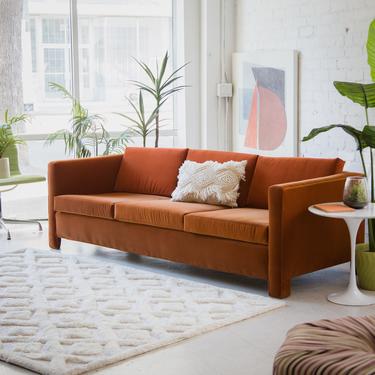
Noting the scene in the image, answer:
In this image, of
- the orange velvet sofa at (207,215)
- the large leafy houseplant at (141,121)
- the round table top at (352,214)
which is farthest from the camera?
the large leafy houseplant at (141,121)

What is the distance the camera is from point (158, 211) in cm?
552

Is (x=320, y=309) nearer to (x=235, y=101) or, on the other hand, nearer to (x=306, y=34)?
(x=306, y=34)

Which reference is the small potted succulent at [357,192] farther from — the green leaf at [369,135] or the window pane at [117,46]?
the window pane at [117,46]

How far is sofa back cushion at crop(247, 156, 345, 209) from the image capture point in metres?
5.36

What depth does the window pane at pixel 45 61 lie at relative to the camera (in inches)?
307

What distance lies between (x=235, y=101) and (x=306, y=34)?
4.13ft

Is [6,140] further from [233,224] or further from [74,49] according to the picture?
[233,224]

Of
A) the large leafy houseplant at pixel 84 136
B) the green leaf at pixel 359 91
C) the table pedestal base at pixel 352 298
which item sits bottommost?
the table pedestal base at pixel 352 298

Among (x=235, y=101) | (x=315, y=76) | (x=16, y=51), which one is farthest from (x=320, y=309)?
(x=16, y=51)

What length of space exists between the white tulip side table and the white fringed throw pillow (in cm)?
92

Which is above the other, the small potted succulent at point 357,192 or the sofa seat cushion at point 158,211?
the small potted succulent at point 357,192

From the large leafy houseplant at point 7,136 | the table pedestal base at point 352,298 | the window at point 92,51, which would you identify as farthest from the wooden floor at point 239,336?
the window at point 92,51

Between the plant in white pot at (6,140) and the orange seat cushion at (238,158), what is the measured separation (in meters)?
1.69

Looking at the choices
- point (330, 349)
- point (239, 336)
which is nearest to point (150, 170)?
point (239, 336)
